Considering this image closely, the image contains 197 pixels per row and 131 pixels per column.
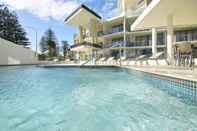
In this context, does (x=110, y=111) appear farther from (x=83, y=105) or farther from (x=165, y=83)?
(x=165, y=83)

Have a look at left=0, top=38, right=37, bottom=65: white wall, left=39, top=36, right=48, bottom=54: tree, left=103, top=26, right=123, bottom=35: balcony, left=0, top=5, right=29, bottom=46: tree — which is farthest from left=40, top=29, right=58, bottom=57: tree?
left=103, top=26, right=123, bottom=35: balcony

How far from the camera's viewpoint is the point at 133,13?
27.2 meters

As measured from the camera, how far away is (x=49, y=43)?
51375mm

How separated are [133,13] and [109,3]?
Result: 9.90m

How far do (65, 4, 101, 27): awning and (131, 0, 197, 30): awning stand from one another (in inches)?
628

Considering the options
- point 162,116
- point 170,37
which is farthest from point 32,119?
point 170,37

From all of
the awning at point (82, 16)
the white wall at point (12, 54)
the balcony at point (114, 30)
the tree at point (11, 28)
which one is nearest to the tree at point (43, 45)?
the tree at point (11, 28)

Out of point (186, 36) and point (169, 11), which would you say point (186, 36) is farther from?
point (169, 11)

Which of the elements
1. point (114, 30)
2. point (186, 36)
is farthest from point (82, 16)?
point (186, 36)

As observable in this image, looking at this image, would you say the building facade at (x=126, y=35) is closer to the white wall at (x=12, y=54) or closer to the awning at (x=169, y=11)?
the awning at (x=169, y=11)

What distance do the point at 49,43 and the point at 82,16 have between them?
78.2 feet

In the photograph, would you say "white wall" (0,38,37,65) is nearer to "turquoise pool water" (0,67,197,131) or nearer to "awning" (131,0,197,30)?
"awning" (131,0,197,30)

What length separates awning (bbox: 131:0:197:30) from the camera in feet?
31.3

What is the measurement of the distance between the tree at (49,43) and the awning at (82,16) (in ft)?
66.6
